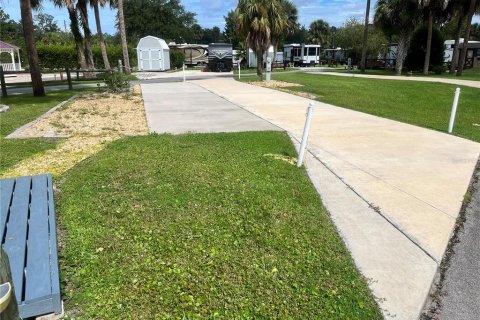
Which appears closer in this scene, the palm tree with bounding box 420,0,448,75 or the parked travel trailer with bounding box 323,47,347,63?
the palm tree with bounding box 420,0,448,75

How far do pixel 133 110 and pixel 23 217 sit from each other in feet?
28.0

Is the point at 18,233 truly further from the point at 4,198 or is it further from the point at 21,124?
the point at 21,124

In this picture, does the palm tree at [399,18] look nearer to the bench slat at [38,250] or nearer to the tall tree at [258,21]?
the tall tree at [258,21]

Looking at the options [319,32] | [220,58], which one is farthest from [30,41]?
[319,32]

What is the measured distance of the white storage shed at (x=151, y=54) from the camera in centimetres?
3738

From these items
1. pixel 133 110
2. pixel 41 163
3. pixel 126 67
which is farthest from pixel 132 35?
pixel 41 163

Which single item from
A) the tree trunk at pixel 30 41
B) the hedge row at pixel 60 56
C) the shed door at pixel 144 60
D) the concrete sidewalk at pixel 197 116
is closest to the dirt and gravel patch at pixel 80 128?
the concrete sidewalk at pixel 197 116

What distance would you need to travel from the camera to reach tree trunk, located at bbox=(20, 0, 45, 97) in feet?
A: 46.7

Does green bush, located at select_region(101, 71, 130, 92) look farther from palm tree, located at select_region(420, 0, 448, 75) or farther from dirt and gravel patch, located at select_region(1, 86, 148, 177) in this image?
palm tree, located at select_region(420, 0, 448, 75)

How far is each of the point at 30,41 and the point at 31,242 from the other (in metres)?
14.2

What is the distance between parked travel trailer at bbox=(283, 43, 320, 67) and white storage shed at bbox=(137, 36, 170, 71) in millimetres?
18824

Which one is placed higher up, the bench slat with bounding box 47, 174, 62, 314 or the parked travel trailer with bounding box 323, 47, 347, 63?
the parked travel trailer with bounding box 323, 47, 347, 63

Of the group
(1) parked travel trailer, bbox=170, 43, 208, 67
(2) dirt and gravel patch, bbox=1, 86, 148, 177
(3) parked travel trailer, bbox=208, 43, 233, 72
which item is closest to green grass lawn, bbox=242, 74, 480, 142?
(2) dirt and gravel patch, bbox=1, 86, 148, 177

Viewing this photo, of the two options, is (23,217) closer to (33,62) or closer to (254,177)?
(254,177)
